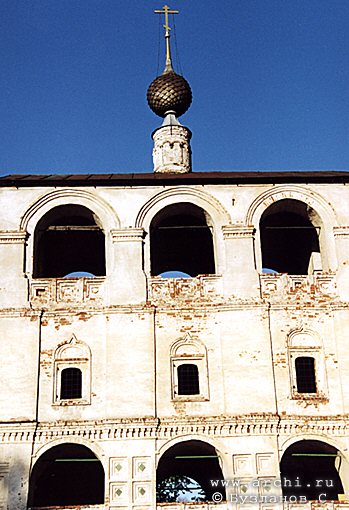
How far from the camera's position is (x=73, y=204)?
74.9ft

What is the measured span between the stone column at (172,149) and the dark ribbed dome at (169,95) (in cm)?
79

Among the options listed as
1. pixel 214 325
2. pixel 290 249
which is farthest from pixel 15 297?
pixel 290 249

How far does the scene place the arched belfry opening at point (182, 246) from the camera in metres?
25.1

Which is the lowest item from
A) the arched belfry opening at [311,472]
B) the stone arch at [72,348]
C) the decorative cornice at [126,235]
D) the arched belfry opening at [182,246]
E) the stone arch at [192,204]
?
the arched belfry opening at [311,472]

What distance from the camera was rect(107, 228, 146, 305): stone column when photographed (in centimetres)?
2156

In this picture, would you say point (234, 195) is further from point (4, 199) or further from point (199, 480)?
point (199, 480)

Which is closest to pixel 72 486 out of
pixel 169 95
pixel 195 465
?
pixel 195 465

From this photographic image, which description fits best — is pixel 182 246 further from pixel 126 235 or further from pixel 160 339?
pixel 160 339

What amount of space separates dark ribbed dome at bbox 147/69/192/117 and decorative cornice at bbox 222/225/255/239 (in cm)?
789

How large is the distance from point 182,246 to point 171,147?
3.57 meters

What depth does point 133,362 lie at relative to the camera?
821 inches

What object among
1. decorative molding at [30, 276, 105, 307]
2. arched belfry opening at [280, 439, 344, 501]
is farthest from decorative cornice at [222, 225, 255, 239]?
arched belfry opening at [280, 439, 344, 501]

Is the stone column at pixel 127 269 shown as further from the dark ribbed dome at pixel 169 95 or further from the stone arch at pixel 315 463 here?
the dark ribbed dome at pixel 169 95

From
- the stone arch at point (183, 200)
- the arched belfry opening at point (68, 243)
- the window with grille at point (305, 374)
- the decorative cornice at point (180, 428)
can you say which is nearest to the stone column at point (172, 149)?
the arched belfry opening at point (68, 243)
